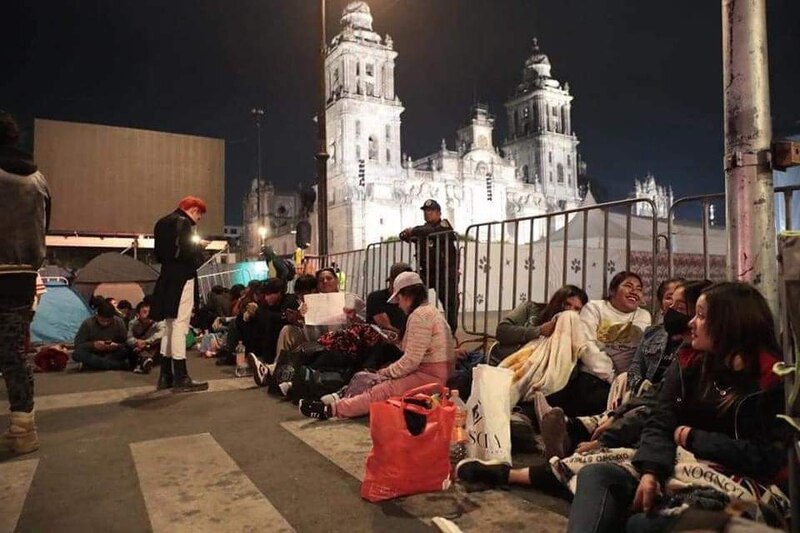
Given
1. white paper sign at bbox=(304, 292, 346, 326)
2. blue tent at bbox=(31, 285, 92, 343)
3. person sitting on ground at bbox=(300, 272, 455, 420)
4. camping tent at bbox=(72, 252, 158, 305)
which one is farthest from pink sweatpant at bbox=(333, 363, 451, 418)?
camping tent at bbox=(72, 252, 158, 305)

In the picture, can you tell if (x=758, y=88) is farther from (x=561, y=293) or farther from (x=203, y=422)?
(x=203, y=422)

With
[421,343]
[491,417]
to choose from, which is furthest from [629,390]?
[421,343]

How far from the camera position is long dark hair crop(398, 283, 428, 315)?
473 centimetres

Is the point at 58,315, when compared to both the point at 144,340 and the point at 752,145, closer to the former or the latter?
the point at 144,340

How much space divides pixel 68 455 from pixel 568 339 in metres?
3.63

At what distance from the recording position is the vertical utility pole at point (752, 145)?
3037 mm

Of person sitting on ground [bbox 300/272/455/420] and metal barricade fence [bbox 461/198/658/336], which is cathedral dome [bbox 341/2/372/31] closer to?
metal barricade fence [bbox 461/198/658/336]

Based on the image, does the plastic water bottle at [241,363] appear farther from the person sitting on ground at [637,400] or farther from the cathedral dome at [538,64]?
the cathedral dome at [538,64]

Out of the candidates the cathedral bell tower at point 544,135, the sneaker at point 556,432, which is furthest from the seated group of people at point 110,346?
the cathedral bell tower at point 544,135

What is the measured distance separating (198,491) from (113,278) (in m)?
13.4

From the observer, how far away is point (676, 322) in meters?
3.23

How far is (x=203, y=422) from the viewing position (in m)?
4.70

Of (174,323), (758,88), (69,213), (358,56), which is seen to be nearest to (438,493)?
(758,88)

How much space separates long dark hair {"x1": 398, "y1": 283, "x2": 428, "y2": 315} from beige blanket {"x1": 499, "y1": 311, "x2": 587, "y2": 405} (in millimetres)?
1017
